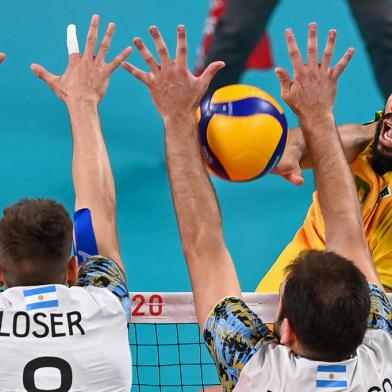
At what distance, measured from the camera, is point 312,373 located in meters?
2.17

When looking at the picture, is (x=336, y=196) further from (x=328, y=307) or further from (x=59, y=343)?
(x=59, y=343)

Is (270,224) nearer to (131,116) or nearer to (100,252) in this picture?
(131,116)

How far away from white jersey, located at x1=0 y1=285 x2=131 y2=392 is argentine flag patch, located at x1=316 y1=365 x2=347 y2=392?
0.54 metres

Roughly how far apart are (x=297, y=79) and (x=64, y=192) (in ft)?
9.74

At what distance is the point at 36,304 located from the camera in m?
2.33

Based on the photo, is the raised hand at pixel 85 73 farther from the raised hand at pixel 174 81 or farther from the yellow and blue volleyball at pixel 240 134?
the yellow and blue volleyball at pixel 240 134

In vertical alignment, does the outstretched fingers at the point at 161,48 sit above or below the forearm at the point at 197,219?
above

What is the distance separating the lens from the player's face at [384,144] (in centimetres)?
367

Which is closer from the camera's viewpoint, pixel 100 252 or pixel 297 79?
Answer: pixel 100 252

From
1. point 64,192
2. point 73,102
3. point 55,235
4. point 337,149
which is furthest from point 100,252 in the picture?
point 64,192

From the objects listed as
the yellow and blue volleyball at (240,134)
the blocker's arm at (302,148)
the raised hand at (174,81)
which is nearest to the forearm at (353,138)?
the blocker's arm at (302,148)

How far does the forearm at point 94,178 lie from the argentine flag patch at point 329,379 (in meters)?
0.76

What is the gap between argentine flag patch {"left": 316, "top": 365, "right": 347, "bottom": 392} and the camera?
A: 217cm

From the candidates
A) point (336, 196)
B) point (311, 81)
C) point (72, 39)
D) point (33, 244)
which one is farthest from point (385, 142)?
point (33, 244)
